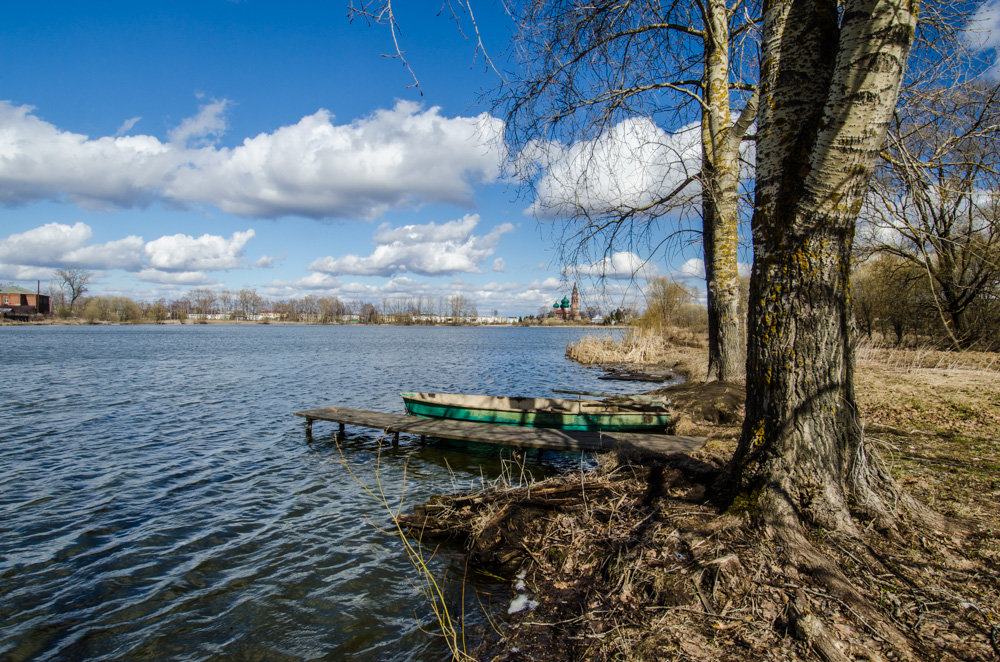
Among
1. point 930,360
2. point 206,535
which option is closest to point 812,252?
point 206,535

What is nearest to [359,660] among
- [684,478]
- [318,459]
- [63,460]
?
[684,478]

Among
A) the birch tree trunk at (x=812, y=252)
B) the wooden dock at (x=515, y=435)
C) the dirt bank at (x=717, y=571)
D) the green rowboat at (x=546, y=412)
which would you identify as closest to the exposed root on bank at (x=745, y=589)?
the dirt bank at (x=717, y=571)

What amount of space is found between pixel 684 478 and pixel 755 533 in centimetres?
126

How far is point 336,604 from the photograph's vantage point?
5.17 metres

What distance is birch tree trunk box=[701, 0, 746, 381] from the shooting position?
927 cm

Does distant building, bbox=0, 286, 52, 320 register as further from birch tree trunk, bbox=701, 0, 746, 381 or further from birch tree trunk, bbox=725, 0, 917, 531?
birch tree trunk, bbox=725, 0, 917, 531

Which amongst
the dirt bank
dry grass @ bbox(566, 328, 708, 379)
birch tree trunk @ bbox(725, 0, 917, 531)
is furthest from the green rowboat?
dry grass @ bbox(566, 328, 708, 379)

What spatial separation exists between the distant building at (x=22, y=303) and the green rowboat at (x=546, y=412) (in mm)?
123289

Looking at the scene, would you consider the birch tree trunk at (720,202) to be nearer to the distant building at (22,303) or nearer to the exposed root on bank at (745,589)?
the exposed root on bank at (745,589)

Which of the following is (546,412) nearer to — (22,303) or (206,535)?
(206,535)

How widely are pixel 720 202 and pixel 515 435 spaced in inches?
234

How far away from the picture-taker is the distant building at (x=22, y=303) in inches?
3794

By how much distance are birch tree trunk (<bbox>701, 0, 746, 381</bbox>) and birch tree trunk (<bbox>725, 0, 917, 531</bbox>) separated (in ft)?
16.5

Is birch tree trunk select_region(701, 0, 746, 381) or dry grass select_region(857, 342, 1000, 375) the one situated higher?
birch tree trunk select_region(701, 0, 746, 381)
